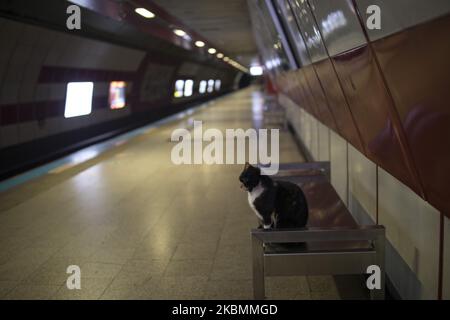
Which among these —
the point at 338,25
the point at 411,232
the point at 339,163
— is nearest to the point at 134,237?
the point at 339,163

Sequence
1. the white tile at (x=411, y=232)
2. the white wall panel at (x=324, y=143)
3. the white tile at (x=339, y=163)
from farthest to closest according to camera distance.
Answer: the white wall panel at (x=324, y=143)
the white tile at (x=339, y=163)
the white tile at (x=411, y=232)

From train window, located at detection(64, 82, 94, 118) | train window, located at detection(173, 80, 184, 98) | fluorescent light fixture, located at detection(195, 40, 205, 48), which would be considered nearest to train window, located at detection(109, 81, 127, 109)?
train window, located at detection(64, 82, 94, 118)

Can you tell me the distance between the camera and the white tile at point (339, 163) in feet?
17.8

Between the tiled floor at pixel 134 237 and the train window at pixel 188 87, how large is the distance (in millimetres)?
19308

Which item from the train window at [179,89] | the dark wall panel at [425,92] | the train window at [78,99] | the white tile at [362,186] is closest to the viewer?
the dark wall panel at [425,92]

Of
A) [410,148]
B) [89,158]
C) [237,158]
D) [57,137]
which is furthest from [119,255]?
[57,137]

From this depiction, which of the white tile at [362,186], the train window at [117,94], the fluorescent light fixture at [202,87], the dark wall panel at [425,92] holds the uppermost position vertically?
the fluorescent light fixture at [202,87]

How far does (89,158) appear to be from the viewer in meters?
10.7

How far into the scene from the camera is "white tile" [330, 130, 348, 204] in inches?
214

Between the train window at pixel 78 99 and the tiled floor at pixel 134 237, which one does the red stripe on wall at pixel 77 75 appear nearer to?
the train window at pixel 78 99

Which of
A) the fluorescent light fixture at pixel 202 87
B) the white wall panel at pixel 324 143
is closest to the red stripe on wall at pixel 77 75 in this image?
the white wall panel at pixel 324 143

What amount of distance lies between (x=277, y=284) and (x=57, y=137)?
30.7 ft

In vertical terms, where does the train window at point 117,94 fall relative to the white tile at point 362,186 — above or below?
above

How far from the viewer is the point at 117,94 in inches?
641
